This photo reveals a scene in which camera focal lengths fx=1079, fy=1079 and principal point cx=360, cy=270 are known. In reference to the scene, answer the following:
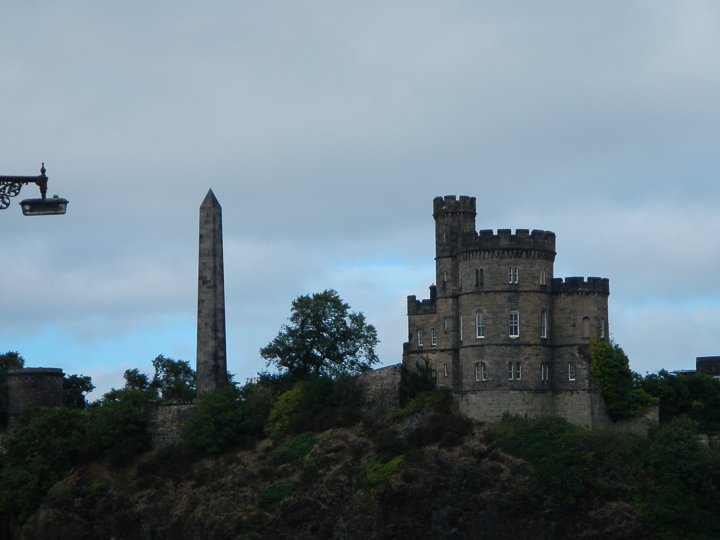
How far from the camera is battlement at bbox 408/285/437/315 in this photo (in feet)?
244

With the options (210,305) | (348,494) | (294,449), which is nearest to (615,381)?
(348,494)

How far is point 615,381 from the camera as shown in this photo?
66.2m

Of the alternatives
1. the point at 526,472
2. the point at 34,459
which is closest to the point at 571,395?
the point at 526,472

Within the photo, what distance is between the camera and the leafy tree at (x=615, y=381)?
65938 mm

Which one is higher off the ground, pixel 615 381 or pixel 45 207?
pixel 45 207

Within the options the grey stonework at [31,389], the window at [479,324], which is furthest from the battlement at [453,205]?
the grey stonework at [31,389]

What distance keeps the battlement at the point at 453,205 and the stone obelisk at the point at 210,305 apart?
15.2 metres

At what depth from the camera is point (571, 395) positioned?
6625 cm

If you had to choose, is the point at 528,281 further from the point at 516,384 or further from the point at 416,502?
the point at 416,502

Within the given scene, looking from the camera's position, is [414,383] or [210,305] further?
[210,305]

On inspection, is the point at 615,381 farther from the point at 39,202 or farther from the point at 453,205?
the point at 39,202

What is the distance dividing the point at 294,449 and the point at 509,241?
61.4ft

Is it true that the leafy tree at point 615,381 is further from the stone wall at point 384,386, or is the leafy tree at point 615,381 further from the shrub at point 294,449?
the shrub at point 294,449

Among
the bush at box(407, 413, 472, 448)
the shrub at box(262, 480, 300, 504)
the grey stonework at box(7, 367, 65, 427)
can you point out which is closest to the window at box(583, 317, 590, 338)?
the bush at box(407, 413, 472, 448)
